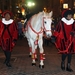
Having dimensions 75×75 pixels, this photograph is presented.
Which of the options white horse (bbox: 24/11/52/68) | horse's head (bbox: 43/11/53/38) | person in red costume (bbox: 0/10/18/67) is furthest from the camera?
person in red costume (bbox: 0/10/18/67)

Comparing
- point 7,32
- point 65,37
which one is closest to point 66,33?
point 65,37

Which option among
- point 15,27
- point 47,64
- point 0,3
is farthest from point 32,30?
point 0,3

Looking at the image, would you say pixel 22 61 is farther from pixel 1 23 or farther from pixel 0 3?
pixel 0 3

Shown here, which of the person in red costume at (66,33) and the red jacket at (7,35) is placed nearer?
the person in red costume at (66,33)

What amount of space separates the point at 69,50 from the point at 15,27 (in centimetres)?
246

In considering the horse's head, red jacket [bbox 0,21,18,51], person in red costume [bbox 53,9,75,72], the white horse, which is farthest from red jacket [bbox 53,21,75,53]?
red jacket [bbox 0,21,18,51]

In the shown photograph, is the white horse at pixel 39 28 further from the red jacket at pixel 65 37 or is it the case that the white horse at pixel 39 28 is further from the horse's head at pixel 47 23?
the red jacket at pixel 65 37

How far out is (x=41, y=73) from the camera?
920cm

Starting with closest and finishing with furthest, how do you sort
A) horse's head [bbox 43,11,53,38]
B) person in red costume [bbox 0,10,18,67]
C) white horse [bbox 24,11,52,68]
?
horse's head [bbox 43,11,53,38] → white horse [bbox 24,11,52,68] → person in red costume [bbox 0,10,18,67]

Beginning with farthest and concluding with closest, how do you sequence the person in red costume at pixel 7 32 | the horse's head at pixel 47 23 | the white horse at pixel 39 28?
1. the person in red costume at pixel 7 32
2. the white horse at pixel 39 28
3. the horse's head at pixel 47 23

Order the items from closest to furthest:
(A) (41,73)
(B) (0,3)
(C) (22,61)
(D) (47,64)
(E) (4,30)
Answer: (A) (41,73), (E) (4,30), (D) (47,64), (C) (22,61), (B) (0,3)

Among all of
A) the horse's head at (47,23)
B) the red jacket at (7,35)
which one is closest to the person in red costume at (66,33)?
the horse's head at (47,23)

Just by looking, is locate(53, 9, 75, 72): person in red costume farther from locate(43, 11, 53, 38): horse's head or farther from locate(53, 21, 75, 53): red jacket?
locate(43, 11, 53, 38): horse's head

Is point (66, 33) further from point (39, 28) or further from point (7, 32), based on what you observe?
point (7, 32)
